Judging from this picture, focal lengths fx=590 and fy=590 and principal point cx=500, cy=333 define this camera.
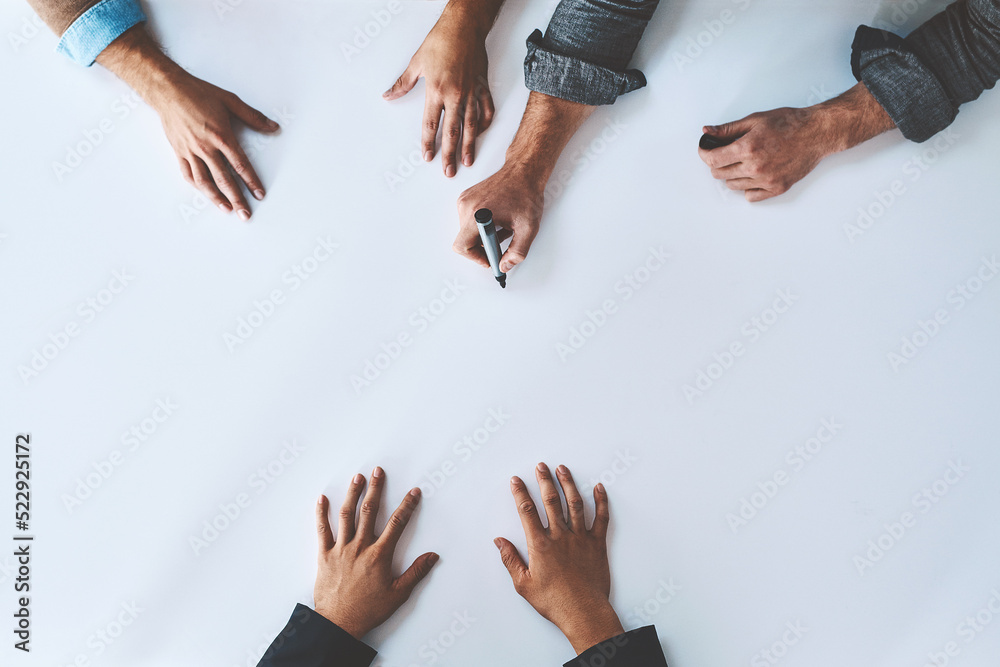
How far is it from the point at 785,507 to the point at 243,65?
4.97ft

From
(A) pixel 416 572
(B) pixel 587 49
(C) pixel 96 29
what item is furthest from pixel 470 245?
(C) pixel 96 29

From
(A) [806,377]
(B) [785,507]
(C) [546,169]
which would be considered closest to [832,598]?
(B) [785,507]

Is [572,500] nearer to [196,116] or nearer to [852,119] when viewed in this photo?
[852,119]

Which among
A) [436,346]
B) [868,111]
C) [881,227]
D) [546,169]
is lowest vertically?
[436,346]

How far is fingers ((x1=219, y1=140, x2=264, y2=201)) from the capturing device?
1263 mm

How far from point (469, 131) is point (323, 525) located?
2.94 feet

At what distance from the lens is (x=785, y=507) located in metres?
1.23

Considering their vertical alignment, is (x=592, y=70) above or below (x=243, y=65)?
above

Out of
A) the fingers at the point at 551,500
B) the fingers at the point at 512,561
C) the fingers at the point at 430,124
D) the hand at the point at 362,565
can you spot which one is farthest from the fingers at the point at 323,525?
the fingers at the point at 430,124

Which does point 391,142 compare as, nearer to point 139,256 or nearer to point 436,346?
point 436,346

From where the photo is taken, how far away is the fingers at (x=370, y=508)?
123cm

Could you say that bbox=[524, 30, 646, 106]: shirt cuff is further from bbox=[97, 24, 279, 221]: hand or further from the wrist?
the wrist

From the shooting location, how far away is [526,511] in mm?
1229

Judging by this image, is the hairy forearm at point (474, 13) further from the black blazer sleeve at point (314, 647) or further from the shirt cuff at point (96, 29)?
the black blazer sleeve at point (314, 647)
